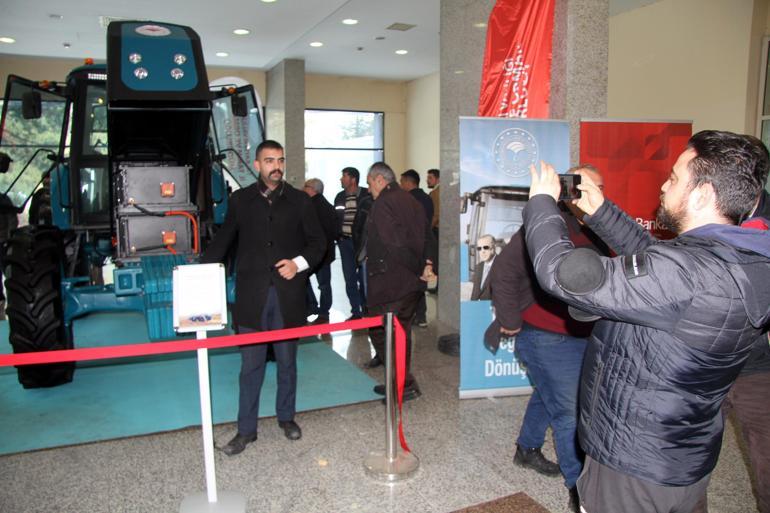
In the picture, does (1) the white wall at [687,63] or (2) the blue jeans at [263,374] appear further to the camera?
(1) the white wall at [687,63]

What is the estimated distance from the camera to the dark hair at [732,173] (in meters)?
1.50

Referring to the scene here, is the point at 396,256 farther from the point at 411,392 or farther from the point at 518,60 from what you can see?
the point at 518,60

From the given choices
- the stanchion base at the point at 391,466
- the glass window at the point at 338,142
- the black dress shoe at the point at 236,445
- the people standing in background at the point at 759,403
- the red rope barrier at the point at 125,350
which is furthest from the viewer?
the glass window at the point at 338,142

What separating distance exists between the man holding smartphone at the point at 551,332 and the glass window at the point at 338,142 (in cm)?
1330

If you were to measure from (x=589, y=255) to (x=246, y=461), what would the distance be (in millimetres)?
2627

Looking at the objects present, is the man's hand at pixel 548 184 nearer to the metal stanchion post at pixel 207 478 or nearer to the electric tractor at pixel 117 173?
the metal stanchion post at pixel 207 478

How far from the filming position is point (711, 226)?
1.49 metres

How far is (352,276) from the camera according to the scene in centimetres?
690

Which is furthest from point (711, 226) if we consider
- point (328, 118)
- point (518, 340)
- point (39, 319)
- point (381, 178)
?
point (328, 118)

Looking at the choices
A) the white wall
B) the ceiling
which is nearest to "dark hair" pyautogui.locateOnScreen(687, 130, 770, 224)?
the white wall

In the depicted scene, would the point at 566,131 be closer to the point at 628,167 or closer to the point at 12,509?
the point at 628,167

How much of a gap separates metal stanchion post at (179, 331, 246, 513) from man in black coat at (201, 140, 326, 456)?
572mm

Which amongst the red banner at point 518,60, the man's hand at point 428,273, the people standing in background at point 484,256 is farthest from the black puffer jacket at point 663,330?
the red banner at point 518,60

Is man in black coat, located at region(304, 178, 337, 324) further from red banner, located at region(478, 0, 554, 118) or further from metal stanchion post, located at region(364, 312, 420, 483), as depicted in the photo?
metal stanchion post, located at region(364, 312, 420, 483)
